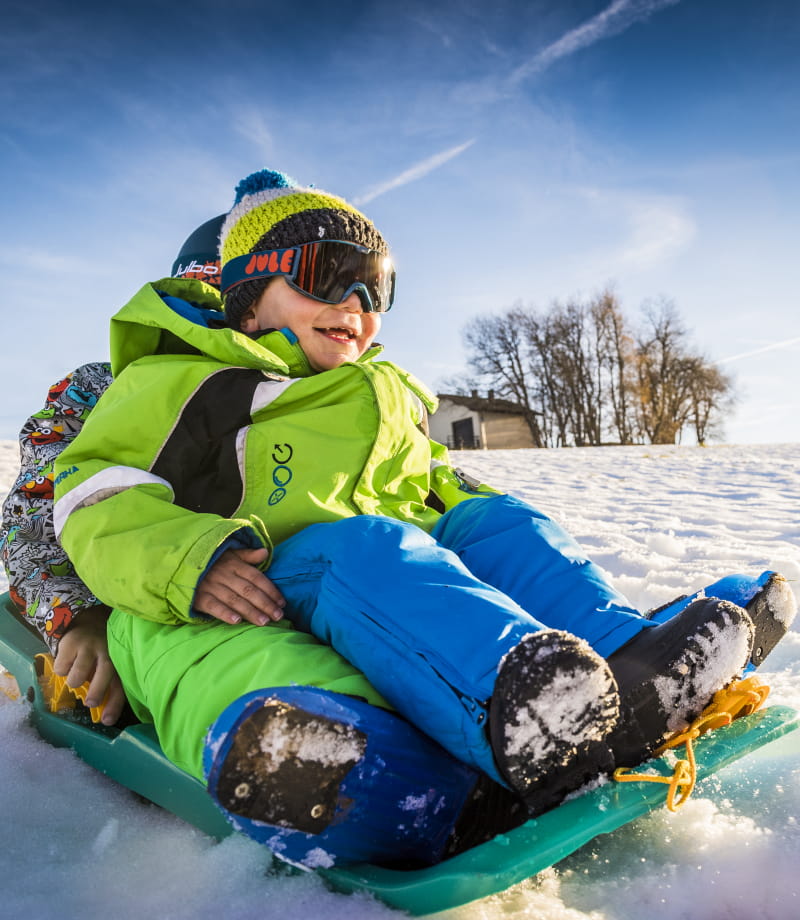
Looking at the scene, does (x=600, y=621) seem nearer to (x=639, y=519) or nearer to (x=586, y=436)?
(x=639, y=519)

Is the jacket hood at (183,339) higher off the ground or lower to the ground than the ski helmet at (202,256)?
lower

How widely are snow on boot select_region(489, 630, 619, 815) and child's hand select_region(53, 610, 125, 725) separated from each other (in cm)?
94

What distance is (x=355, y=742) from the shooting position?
884 mm

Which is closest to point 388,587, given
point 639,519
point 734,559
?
point 734,559

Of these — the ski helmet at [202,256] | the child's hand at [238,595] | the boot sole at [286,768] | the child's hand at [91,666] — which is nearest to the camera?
the boot sole at [286,768]

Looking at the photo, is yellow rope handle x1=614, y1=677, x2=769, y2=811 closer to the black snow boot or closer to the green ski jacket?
the black snow boot

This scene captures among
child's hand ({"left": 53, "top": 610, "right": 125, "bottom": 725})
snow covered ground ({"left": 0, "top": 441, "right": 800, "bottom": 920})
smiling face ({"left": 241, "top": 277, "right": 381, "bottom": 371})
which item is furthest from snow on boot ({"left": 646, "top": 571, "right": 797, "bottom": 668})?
child's hand ({"left": 53, "top": 610, "right": 125, "bottom": 725})

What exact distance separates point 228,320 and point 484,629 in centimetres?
135

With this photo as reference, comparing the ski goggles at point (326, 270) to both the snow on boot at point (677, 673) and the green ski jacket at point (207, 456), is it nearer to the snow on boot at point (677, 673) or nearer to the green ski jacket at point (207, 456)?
the green ski jacket at point (207, 456)

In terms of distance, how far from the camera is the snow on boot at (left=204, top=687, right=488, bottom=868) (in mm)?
828

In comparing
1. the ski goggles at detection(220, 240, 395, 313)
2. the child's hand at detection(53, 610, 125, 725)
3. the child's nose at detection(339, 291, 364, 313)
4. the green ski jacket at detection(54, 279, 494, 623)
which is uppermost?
the ski goggles at detection(220, 240, 395, 313)

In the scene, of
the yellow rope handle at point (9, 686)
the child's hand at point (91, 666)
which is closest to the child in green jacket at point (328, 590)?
the child's hand at point (91, 666)

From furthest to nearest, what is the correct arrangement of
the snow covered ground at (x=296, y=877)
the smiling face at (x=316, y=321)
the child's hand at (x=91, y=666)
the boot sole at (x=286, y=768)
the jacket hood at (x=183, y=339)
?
the smiling face at (x=316, y=321) < the jacket hood at (x=183, y=339) < the child's hand at (x=91, y=666) < the snow covered ground at (x=296, y=877) < the boot sole at (x=286, y=768)

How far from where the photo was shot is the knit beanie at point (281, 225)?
192 cm
